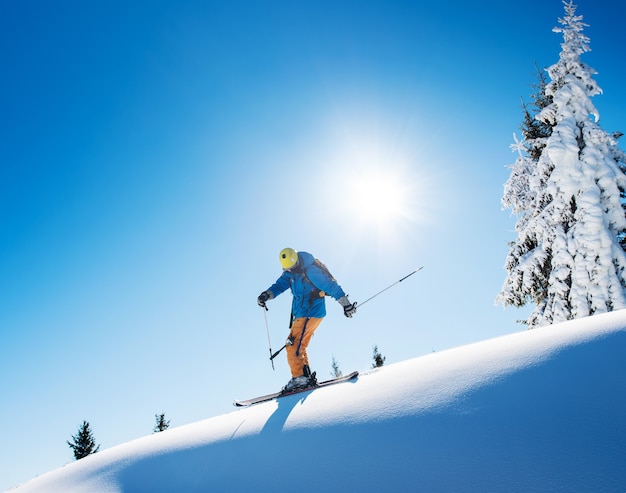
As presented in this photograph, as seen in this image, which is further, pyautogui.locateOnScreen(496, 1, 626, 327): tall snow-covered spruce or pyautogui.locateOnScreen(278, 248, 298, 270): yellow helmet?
pyautogui.locateOnScreen(496, 1, 626, 327): tall snow-covered spruce

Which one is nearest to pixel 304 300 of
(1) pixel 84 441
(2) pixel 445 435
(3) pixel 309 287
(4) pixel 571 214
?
(3) pixel 309 287

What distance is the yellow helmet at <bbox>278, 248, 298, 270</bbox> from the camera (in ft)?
17.5

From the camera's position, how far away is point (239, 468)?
226cm

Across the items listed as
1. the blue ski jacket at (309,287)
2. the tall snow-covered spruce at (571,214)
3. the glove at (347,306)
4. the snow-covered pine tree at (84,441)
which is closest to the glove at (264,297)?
the blue ski jacket at (309,287)

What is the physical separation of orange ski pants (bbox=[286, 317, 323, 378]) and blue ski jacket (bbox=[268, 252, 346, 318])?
99 mm

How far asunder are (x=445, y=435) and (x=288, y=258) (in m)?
3.73

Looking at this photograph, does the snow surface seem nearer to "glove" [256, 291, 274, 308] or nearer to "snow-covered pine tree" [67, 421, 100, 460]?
"glove" [256, 291, 274, 308]

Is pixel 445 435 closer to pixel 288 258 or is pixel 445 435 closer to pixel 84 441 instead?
pixel 288 258

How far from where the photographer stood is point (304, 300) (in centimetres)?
530

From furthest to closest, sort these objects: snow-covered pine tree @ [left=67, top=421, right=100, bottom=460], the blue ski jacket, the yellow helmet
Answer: snow-covered pine tree @ [left=67, top=421, right=100, bottom=460], the yellow helmet, the blue ski jacket

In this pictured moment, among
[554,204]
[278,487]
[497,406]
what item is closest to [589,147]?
[554,204]

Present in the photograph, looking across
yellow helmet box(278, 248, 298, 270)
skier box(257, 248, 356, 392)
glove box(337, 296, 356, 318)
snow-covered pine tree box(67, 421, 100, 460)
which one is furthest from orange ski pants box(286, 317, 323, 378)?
snow-covered pine tree box(67, 421, 100, 460)

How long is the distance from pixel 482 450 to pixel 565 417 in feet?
1.32

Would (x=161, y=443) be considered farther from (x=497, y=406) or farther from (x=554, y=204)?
(x=554, y=204)
